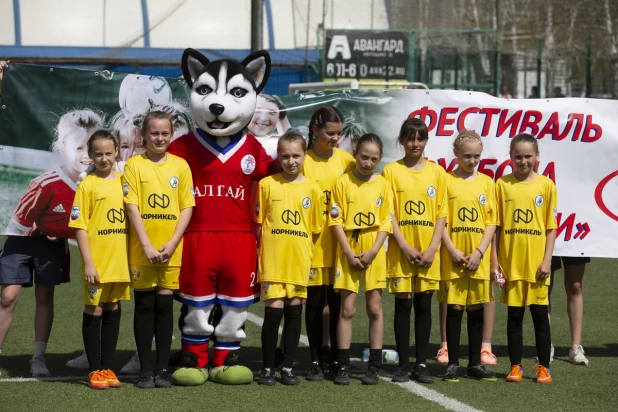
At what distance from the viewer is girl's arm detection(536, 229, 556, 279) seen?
682cm

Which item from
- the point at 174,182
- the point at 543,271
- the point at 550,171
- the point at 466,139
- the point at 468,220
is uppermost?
the point at 466,139

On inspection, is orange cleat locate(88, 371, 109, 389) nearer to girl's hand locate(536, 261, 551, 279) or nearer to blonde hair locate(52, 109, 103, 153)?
blonde hair locate(52, 109, 103, 153)

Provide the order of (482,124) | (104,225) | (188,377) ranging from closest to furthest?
(104,225), (188,377), (482,124)

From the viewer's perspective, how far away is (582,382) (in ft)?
22.4

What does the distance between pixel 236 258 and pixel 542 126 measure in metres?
2.87

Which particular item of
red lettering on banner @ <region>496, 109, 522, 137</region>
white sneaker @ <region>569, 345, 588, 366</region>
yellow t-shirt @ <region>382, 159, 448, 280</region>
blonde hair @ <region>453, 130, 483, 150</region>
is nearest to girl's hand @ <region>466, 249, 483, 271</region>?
yellow t-shirt @ <region>382, 159, 448, 280</region>

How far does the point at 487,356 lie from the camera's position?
750cm

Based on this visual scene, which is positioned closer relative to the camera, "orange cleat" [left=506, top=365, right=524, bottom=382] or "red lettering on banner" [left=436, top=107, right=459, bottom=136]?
"orange cleat" [left=506, top=365, right=524, bottom=382]

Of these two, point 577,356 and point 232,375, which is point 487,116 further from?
point 232,375

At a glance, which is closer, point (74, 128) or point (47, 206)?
point (47, 206)

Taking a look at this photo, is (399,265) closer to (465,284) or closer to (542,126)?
(465,284)

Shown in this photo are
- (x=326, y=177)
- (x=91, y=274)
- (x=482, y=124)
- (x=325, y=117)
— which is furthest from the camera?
(x=482, y=124)

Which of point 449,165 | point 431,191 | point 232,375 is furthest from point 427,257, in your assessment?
point 232,375

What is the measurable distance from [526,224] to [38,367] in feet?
11.8
